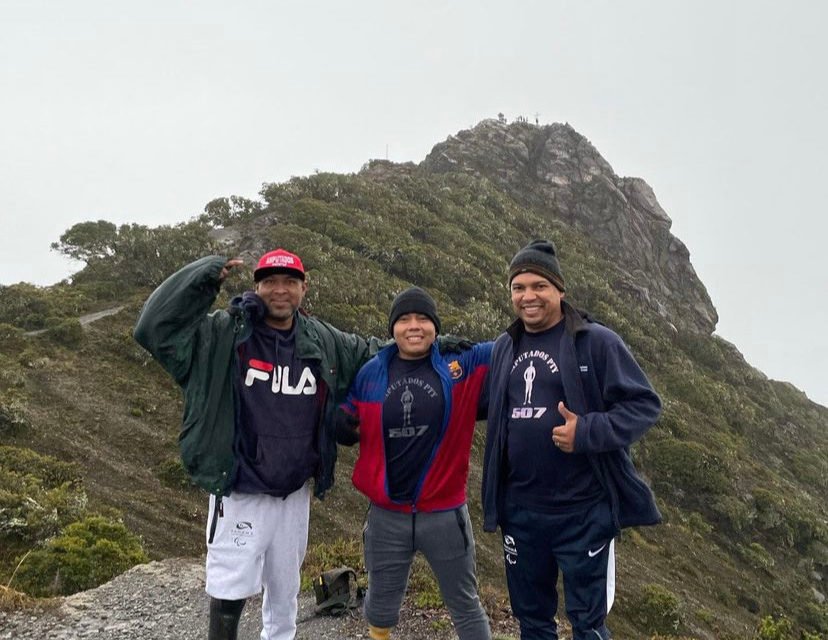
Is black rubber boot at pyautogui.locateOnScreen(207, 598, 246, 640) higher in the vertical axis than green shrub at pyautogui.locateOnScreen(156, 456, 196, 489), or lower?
higher

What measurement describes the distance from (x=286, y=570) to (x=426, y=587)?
108 inches

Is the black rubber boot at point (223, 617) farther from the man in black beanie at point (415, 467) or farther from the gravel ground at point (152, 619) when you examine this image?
the gravel ground at point (152, 619)

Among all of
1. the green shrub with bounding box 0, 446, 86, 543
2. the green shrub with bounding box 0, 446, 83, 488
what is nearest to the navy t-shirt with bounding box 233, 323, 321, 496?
the green shrub with bounding box 0, 446, 86, 543

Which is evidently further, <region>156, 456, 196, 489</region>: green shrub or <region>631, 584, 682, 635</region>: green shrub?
<region>631, 584, 682, 635</region>: green shrub

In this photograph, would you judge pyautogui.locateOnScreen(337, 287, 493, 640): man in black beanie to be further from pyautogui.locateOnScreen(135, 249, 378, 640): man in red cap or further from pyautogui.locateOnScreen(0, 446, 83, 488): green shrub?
pyautogui.locateOnScreen(0, 446, 83, 488): green shrub

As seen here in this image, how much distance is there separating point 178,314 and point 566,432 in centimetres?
216

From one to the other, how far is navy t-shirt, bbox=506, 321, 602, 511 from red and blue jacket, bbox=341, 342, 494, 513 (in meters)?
0.38

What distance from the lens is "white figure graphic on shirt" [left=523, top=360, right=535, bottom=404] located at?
3105 millimetres

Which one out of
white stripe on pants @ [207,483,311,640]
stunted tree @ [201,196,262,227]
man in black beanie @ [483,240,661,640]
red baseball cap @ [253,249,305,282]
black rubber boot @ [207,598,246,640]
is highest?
stunted tree @ [201,196,262,227]

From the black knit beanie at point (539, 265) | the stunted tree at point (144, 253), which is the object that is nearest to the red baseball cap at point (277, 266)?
the black knit beanie at point (539, 265)

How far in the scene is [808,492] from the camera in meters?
26.8

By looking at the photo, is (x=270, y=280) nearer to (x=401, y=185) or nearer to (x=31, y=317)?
(x=31, y=317)

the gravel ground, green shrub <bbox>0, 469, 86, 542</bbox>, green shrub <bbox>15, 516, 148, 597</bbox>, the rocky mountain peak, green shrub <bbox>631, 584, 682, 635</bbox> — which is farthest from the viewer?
the rocky mountain peak

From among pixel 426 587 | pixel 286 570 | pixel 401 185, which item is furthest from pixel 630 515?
pixel 401 185
